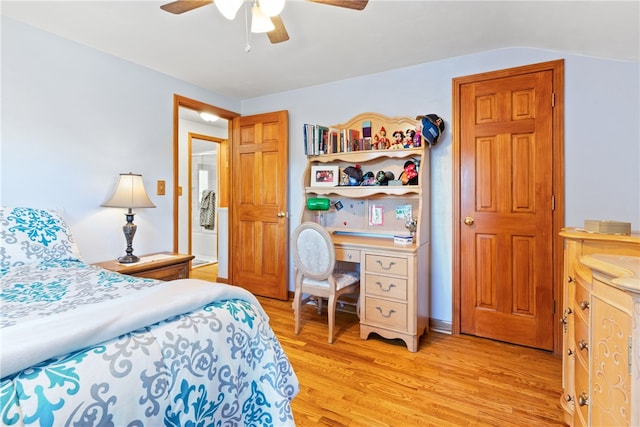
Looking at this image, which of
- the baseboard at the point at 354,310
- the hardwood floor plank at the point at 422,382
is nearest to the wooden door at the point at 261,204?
the baseboard at the point at 354,310

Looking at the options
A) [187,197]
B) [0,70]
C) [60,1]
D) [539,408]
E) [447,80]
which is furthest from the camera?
[187,197]

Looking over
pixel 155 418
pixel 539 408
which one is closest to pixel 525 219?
pixel 539 408

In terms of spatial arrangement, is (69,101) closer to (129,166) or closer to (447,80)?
(129,166)

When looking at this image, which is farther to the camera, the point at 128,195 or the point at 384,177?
the point at 384,177

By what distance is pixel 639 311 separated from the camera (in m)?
0.77

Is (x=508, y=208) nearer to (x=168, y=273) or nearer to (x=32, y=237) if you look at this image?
(x=168, y=273)

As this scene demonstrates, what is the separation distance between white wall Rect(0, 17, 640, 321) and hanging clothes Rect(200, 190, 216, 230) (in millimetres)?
2712

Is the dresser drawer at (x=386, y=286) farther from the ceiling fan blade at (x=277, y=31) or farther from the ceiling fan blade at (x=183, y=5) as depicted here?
the ceiling fan blade at (x=183, y=5)

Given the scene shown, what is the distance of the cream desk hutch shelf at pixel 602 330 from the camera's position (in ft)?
2.70

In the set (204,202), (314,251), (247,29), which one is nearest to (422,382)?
(314,251)

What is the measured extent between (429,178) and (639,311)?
6.50ft

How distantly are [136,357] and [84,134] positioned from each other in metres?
2.29

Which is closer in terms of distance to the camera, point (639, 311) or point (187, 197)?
point (639, 311)

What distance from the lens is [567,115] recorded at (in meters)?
2.22
